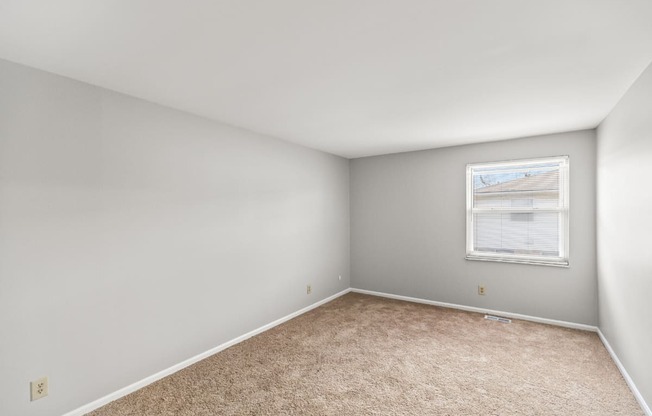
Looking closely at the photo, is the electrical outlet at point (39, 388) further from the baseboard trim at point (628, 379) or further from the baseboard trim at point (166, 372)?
the baseboard trim at point (628, 379)

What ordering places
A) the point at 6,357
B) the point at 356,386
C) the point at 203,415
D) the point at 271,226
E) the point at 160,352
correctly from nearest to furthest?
the point at 6,357 → the point at 203,415 → the point at 356,386 → the point at 160,352 → the point at 271,226

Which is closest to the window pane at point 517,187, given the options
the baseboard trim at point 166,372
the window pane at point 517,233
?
the window pane at point 517,233

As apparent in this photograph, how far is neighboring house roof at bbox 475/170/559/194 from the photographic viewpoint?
3.89 m

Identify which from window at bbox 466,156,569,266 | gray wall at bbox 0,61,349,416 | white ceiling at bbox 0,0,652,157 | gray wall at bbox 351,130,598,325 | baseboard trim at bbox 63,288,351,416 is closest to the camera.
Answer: white ceiling at bbox 0,0,652,157

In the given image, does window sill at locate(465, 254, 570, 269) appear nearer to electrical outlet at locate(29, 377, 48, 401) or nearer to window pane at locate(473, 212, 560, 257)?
window pane at locate(473, 212, 560, 257)

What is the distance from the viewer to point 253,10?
1.44 metres

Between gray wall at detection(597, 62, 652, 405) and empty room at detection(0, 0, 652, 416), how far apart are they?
34 millimetres

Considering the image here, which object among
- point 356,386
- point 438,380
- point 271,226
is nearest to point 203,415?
point 356,386

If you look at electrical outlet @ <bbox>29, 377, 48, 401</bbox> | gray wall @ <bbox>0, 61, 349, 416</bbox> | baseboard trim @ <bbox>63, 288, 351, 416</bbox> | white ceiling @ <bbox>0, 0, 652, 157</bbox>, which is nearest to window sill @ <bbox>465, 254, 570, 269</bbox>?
white ceiling @ <bbox>0, 0, 652, 157</bbox>

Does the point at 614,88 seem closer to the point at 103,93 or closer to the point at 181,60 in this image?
the point at 181,60

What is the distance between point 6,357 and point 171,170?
1.63m

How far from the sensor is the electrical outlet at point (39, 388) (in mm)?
2008

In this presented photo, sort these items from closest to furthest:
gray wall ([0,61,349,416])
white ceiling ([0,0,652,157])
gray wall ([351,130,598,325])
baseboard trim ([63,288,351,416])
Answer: white ceiling ([0,0,652,157]) < gray wall ([0,61,349,416]) < baseboard trim ([63,288,351,416]) < gray wall ([351,130,598,325])

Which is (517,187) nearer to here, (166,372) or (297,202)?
(297,202)
